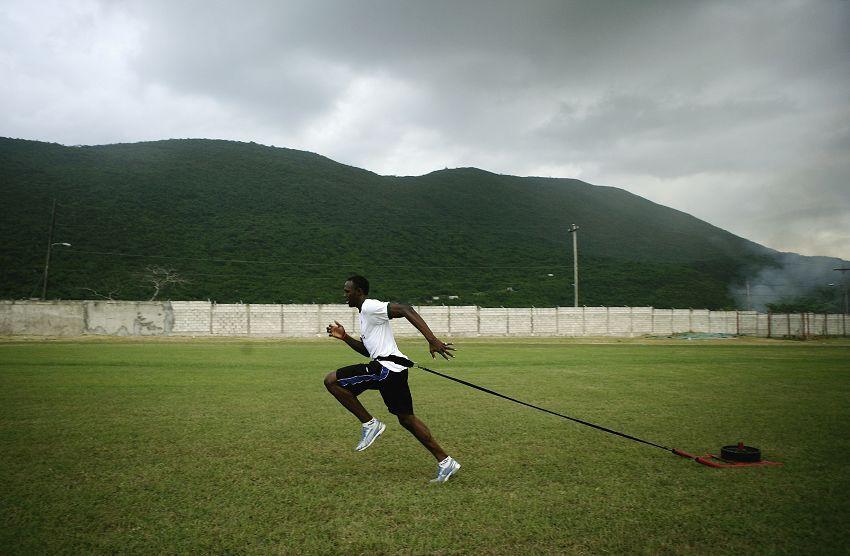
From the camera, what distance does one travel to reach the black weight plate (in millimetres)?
6104

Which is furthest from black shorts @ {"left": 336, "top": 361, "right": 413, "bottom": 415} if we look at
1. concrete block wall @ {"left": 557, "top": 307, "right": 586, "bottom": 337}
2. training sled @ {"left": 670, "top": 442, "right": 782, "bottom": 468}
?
concrete block wall @ {"left": 557, "top": 307, "right": 586, "bottom": 337}

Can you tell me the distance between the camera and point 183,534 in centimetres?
414

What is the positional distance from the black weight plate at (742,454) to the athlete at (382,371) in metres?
3.15

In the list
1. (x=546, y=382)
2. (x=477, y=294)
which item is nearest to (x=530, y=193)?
(x=477, y=294)

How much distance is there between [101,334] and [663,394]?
41.9 meters

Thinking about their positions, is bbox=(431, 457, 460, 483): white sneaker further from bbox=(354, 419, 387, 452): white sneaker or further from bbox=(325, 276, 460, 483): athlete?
bbox=(354, 419, 387, 452): white sneaker

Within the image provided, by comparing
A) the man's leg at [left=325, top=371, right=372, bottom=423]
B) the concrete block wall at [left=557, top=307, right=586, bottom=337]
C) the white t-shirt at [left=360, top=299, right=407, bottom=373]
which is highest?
the white t-shirt at [left=360, top=299, right=407, bottom=373]

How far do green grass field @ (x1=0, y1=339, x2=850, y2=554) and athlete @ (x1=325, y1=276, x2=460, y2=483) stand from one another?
0.34m

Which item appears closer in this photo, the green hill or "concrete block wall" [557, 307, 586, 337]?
"concrete block wall" [557, 307, 586, 337]

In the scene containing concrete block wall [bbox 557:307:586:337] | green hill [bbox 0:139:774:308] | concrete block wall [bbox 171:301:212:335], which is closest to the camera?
concrete block wall [bbox 171:301:212:335]

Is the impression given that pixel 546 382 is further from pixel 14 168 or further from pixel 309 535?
pixel 14 168

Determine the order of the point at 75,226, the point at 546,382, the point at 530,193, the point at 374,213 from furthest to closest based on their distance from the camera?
the point at 530,193, the point at 374,213, the point at 75,226, the point at 546,382

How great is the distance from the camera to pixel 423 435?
5.87m

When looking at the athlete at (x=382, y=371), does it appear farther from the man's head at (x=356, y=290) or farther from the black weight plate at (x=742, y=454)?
the black weight plate at (x=742, y=454)
